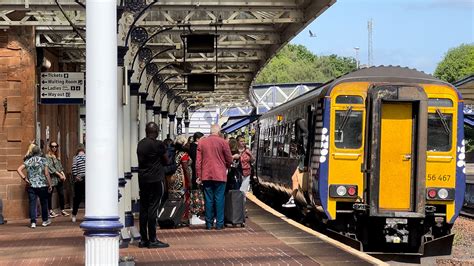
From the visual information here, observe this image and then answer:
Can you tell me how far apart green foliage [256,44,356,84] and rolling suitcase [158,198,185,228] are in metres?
110

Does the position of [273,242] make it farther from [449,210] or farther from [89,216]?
[89,216]

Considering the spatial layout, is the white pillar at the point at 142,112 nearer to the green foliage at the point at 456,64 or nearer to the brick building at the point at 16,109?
the brick building at the point at 16,109

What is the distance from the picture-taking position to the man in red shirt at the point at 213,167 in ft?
53.1

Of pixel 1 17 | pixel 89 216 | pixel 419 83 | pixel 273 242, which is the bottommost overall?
pixel 273 242

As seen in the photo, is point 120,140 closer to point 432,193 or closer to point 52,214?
point 432,193

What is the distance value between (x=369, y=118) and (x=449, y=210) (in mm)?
1966

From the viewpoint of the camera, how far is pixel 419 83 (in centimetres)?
1622

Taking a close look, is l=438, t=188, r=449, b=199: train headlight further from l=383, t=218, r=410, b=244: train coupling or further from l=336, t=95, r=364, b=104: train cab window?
l=336, t=95, r=364, b=104: train cab window

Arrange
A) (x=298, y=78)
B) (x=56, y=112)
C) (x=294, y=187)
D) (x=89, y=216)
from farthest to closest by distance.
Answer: (x=298, y=78), (x=56, y=112), (x=294, y=187), (x=89, y=216)

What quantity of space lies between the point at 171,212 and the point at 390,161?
3.98 meters

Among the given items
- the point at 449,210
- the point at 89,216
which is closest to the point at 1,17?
the point at 449,210

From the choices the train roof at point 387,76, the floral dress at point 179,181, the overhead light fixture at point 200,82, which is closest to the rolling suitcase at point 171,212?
the floral dress at point 179,181

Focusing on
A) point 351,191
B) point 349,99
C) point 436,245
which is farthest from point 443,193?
point 349,99

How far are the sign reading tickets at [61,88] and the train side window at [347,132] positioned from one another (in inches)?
289
